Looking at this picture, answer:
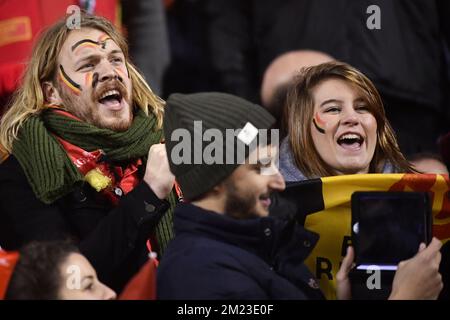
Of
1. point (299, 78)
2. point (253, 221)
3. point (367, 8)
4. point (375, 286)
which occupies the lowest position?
point (375, 286)

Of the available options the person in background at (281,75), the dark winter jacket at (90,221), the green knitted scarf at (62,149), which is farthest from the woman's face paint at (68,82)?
the person in background at (281,75)

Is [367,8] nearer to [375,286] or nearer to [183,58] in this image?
[183,58]

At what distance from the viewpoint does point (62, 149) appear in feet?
13.4

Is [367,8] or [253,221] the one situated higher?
[367,8]

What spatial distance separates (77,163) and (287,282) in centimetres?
103

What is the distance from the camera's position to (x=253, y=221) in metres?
3.36

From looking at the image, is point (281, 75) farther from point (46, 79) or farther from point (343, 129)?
point (46, 79)

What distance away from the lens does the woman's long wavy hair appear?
420cm

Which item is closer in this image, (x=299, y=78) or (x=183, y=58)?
(x=299, y=78)

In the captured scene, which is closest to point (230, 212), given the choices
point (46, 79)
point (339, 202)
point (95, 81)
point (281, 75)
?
point (339, 202)

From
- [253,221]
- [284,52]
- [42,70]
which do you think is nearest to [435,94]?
[284,52]

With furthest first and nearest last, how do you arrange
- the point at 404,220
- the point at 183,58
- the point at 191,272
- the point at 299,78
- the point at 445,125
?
the point at 183,58 < the point at 445,125 < the point at 299,78 < the point at 404,220 < the point at 191,272

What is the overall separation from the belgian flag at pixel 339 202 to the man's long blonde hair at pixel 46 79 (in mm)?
678

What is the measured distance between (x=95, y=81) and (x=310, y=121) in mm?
809
